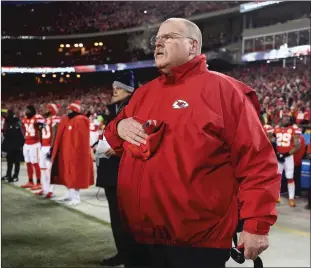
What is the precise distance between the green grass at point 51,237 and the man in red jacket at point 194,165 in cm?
249

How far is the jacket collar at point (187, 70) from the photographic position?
172cm

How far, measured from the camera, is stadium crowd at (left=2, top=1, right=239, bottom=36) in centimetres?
2054

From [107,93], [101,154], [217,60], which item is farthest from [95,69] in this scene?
[101,154]

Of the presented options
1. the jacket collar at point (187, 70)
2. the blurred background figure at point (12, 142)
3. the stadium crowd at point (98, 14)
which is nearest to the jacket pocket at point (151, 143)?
the jacket collar at point (187, 70)

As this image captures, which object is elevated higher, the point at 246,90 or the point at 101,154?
the point at 246,90

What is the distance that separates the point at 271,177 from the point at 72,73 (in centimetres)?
2412

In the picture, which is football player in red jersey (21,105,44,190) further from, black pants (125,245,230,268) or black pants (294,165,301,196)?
black pants (125,245,230,268)

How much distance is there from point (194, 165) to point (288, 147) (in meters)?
5.97

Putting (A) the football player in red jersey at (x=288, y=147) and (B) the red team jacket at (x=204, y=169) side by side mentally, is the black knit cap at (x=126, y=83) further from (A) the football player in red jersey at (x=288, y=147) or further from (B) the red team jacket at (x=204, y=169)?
(A) the football player in red jersey at (x=288, y=147)

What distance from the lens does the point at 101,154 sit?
353 cm

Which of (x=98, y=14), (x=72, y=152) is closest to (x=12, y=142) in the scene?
(x=72, y=152)

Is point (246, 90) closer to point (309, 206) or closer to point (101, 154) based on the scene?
point (101, 154)

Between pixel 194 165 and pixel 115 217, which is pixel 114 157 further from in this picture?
pixel 194 165

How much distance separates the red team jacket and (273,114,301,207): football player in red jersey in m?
5.74
